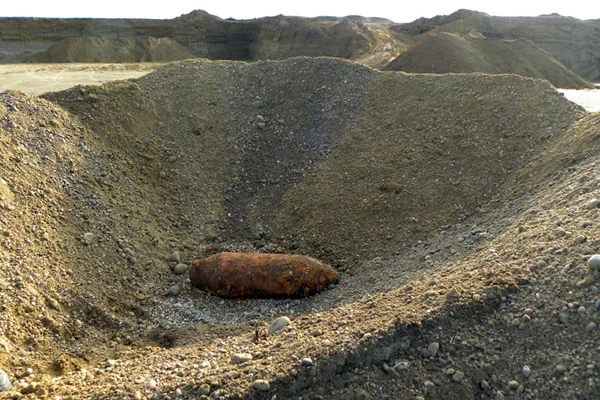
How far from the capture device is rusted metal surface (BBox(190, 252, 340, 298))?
625 cm

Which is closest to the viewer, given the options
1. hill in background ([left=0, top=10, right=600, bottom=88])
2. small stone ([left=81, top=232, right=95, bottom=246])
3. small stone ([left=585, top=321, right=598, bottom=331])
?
small stone ([left=585, top=321, right=598, bottom=331])

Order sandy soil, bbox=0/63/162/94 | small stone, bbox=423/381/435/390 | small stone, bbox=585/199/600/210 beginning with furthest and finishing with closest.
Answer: sandy soil, bbox=0/63/162/94, small stone, bbox=585/199/600/210, small stone, bbox=423/381/435/390

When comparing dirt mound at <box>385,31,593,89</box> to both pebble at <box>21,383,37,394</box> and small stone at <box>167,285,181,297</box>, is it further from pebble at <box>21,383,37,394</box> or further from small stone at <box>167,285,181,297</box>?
pebble at <box>21,383,37,394</box>

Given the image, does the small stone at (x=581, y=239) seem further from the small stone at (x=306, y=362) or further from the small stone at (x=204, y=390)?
the small stone at (x=204, y=390)

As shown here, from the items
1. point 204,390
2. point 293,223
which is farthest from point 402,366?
point 293,223

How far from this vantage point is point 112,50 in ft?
111

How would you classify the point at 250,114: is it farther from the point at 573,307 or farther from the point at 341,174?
the point at 573,307

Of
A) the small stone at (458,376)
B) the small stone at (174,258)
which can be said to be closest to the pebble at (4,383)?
the small stone at (174,258)

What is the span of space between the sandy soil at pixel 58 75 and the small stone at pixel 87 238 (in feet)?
46.5

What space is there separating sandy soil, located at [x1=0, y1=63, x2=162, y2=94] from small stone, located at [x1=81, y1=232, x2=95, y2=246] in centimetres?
1416

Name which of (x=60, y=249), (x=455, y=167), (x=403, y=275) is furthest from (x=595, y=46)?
(x=60, y=249)

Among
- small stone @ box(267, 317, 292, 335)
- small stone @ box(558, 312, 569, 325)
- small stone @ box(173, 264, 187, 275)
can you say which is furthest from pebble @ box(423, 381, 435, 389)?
small stone @ box(173, 264, 187, 275)

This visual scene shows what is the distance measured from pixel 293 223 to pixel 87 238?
10.2 feet

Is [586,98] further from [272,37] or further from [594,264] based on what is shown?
[272,37]
